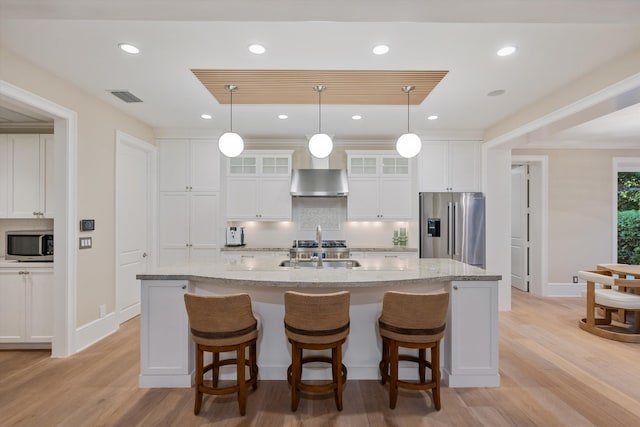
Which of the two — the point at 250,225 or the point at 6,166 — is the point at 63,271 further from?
the point at 250,225

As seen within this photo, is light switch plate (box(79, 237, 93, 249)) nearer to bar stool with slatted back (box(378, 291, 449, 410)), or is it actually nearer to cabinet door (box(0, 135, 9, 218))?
cabinet door (box(0, 135, 9, 218))

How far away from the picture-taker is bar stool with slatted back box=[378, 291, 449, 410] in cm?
225

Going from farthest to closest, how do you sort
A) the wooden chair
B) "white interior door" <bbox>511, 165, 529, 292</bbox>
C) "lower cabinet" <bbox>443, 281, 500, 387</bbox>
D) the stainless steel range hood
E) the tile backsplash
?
"white interior door" <bbox>511, 165, 529, 292</bbox>
the tile backsplash
the stainless steel range hood
the wooden chair
"lower cabinet" <bbox>443, 281, 500, 387</bbox>

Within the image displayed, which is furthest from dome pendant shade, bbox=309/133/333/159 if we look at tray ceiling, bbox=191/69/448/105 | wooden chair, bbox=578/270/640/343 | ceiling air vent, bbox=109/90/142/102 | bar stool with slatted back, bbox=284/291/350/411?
wooden chair, bbox=578/270/640/343

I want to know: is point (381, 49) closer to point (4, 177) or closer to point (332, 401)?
point (332, 401)

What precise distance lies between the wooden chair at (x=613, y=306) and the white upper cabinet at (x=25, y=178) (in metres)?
6.46

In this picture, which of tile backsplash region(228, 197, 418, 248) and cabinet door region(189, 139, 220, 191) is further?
tile backsplash region(228, 197, 418, 248)

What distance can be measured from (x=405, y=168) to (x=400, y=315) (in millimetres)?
3436

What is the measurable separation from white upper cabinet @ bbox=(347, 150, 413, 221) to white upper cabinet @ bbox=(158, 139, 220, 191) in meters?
2.20

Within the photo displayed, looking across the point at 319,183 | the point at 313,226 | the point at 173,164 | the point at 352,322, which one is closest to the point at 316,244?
the point at 313,226

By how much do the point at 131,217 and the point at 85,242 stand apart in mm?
1021

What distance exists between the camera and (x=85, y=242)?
3496mm

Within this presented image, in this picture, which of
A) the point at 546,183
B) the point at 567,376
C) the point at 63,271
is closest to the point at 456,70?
the point at 567,376

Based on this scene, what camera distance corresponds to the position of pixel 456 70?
116 inches
